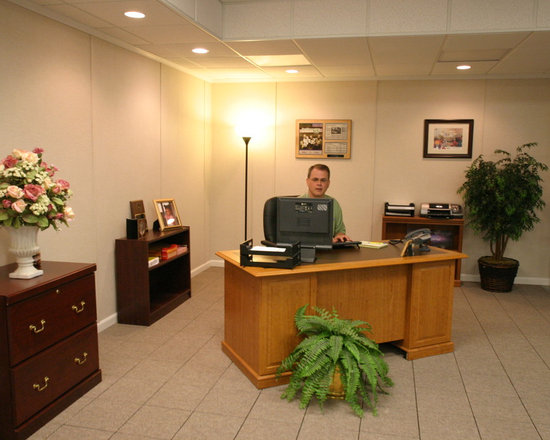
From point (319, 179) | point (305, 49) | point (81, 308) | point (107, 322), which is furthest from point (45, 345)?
point (305, 49)

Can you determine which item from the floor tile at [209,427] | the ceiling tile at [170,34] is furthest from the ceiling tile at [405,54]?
the floor tile at [209,427]

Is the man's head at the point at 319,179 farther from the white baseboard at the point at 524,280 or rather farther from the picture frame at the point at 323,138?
the white baseboard at the point at 524,280

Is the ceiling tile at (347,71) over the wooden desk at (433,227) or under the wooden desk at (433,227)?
over

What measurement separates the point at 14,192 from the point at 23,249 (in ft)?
1.31

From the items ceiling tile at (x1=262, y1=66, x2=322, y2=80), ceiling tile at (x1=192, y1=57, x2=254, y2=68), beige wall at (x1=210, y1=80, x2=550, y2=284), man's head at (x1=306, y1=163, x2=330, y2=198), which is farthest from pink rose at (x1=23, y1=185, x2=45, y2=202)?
beige wall at (x1=210, y1=80, x2=550, y2=284)

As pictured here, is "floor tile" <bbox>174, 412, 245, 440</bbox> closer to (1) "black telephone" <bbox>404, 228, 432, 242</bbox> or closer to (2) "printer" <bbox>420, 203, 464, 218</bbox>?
(1) "black telephone" <bbox>404, 228, 432, 242</bbox>

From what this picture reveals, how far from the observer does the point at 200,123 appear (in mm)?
6773

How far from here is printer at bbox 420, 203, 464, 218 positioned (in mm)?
6324

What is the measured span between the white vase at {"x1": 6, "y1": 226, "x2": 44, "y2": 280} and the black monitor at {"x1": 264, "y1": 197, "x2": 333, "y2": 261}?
1.65 m

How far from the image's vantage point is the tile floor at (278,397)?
2.97 m

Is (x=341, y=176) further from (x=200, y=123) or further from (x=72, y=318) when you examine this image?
(x=72, y=318)

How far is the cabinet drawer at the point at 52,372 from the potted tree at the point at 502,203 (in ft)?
15.5

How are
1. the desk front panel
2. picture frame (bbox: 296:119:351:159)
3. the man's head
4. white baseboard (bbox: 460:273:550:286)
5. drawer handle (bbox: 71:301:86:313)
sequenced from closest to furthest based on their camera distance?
drawer handle (bbox: 71:301:86:313)
the desk front panel
the man's head
white baseboard (bbox: 460:273:550:286)
picture frame (bbox: 296:119:351:159)

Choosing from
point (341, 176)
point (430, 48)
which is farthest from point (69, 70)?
point (341, 176)
